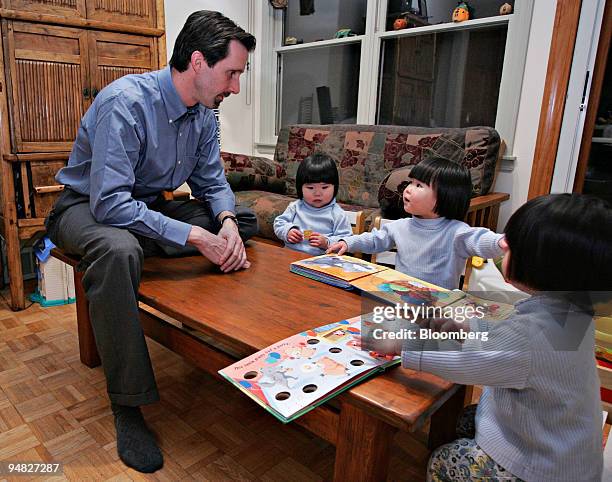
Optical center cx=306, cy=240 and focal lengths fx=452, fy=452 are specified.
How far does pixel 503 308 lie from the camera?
37.6 inches

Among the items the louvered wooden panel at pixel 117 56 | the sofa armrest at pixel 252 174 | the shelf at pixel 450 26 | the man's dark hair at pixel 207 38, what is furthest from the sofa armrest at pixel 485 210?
the louvered wooden panel at pixel 117 56

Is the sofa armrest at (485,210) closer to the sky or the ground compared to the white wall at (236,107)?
closer to the ground

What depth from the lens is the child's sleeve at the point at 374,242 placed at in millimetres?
1507

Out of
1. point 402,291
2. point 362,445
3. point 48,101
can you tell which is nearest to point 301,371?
point 362,445

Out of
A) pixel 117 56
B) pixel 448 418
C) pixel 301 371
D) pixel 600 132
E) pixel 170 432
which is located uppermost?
pixel 117 56

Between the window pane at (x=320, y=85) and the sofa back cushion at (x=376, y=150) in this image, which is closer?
the sofa back cushion at (x=376, y=150)

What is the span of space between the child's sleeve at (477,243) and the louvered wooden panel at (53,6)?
→ 196 centimetres

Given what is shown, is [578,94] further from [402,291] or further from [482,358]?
[482,358]

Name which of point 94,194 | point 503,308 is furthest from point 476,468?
point 94,194

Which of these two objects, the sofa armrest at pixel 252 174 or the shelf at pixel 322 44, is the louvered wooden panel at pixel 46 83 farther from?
the shelf at pixel 322 44

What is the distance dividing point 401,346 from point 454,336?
102 mm

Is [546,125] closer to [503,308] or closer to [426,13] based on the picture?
[426,13]

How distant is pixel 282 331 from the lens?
3.02 ft

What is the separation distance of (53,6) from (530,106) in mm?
2345
